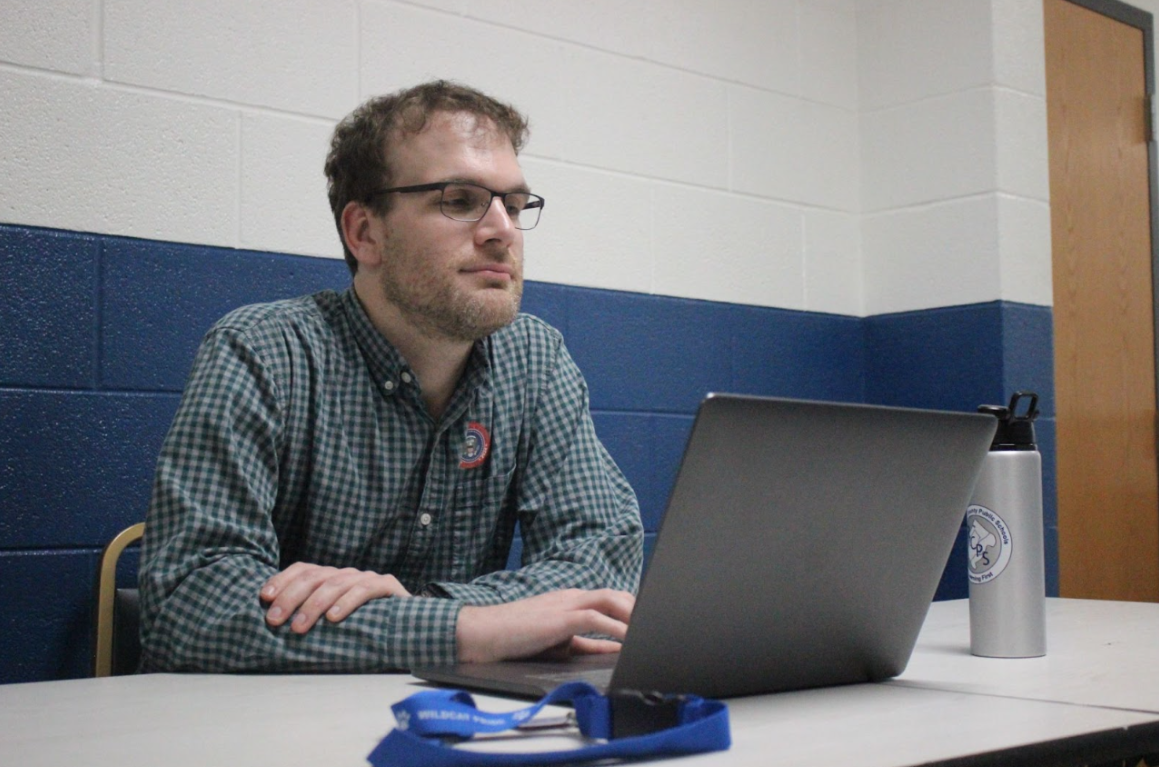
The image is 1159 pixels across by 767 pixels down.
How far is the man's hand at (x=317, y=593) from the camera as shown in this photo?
3.97 ft

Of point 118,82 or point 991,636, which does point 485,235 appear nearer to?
point 118,82

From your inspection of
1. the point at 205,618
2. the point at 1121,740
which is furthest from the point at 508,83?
the point at 1121,740

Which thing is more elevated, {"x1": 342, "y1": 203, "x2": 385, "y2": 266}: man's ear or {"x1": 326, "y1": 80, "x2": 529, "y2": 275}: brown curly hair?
{"x1": 326, "y1": 80, "x2": 529, "y2": 275}: brown curly hair

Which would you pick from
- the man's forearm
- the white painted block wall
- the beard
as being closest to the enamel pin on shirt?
the beard

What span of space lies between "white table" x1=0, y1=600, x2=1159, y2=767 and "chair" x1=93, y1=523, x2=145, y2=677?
36cm

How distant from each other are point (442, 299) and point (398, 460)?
0.75ft

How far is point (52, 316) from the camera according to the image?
1.85 meters

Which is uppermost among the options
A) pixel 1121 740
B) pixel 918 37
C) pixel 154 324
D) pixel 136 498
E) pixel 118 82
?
pixel 918 37

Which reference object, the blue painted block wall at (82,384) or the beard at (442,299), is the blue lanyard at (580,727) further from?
the blue painted block wall at (82,384)

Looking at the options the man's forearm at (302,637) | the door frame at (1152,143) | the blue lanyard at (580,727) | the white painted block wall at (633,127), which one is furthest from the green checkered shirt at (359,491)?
the door frame at (1152,143)

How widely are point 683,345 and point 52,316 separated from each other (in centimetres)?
134

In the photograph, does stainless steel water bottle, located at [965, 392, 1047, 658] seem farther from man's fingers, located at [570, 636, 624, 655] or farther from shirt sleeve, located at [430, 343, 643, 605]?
shirt sleeve, located at [430, 343, 643, 605]

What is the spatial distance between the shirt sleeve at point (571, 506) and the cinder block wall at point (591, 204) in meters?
0.64

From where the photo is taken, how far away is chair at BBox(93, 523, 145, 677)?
1.52 m
